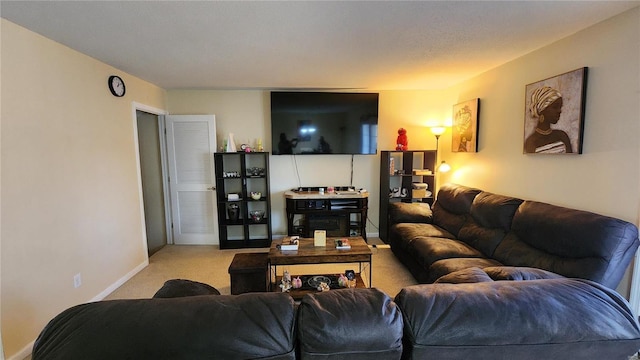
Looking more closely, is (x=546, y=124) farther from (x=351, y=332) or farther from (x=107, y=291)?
(x=107, y=291)

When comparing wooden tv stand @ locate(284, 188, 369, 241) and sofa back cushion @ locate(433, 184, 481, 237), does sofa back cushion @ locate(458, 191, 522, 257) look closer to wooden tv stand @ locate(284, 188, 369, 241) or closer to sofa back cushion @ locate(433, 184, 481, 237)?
sofa back cushion @ locate(433, 184, 481, 237)

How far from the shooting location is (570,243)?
192 centimetres

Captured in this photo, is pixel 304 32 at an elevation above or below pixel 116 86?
above

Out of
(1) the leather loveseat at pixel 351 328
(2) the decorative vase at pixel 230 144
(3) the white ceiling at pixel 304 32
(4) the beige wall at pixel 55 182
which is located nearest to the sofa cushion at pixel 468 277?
(1) the leather loveseat at pixel 351 328

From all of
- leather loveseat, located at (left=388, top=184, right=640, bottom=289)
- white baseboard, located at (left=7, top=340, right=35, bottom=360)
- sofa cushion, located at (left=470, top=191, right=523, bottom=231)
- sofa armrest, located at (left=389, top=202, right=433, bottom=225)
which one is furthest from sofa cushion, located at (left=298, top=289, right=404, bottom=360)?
sofa armrest, located at (left=389, top=202, right=433, bottom=225)

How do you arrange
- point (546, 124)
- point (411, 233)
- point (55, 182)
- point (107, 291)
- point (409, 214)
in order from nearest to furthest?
1. point (55, 182)
2. point (546, 124)
3. point (107, 291)
4. point (411, 233)
5. point (409, 214)

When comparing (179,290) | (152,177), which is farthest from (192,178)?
(179,290)

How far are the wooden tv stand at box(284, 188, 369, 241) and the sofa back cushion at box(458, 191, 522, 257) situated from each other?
147 centimetres

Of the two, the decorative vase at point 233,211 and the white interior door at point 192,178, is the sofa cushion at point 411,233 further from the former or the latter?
the white interior door at point 192,178

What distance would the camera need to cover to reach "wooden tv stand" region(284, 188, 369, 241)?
4.01 metres

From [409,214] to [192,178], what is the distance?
10.5 ft

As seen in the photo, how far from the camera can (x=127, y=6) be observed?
174 centimetres

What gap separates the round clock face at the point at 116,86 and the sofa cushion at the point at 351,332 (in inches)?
131

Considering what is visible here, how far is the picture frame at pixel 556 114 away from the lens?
7.02 feet
